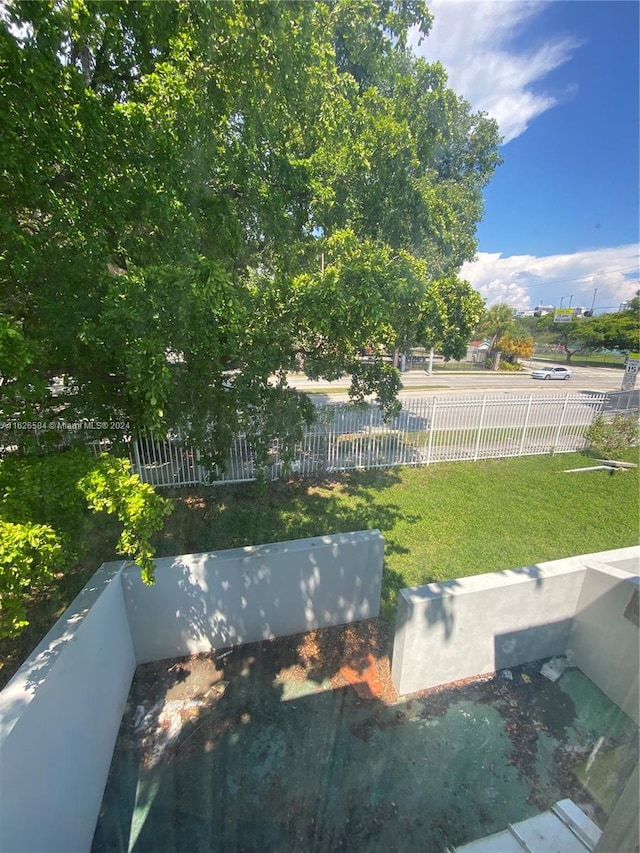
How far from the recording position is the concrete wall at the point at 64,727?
1.38 m

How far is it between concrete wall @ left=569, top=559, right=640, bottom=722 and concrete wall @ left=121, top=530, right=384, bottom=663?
173 cm

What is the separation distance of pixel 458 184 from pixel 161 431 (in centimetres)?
805

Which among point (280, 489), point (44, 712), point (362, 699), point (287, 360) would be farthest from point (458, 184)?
point (44, 712)

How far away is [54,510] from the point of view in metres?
2.04

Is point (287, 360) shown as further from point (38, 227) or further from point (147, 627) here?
point (147, 627)

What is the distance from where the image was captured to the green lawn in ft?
14.4

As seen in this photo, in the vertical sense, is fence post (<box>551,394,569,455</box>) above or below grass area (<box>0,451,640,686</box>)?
above

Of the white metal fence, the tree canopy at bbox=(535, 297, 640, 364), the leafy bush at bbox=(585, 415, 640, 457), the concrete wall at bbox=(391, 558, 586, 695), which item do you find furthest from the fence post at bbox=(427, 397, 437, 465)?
the tree canopy at bbox=(535, 297, 640, 364)

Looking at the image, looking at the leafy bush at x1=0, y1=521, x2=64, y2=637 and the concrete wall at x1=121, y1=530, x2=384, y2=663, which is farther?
the concrete wall at x1=121, y1=530, x2=384, y2=663

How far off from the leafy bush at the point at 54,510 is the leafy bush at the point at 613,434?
9237 millimetres

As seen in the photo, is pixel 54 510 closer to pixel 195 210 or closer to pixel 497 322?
pixel 195 210

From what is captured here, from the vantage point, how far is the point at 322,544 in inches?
122

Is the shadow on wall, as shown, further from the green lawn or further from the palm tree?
the palm tree

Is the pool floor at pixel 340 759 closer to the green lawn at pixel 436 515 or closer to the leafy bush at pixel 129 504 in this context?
the green lawn at pixel 436 515
